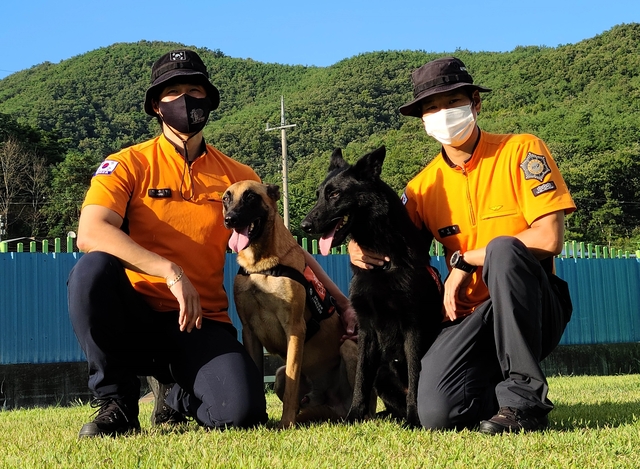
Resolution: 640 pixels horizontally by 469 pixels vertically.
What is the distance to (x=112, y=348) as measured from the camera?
135 inches

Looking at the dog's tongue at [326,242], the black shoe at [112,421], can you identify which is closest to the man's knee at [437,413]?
the dog's tongue at [326,242]

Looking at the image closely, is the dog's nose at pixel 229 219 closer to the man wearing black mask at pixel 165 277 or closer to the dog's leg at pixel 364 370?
the man wearing black mask at pixel 165 277

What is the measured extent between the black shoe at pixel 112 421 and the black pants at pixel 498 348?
56.7 inches

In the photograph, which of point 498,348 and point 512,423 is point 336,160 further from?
point 512,423

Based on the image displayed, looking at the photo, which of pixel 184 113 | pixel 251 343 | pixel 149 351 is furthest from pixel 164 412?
pixel 184 113

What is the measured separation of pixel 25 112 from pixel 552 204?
54725mm

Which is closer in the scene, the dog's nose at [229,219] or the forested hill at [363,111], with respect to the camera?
the dog's nose at [229,219]

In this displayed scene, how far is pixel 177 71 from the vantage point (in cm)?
385

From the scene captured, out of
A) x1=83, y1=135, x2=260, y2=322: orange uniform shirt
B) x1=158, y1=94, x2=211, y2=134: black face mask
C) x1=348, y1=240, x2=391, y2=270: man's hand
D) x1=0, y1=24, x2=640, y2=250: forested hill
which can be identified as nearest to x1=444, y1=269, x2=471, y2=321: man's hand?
x1=348, y1=240, x2=391, y2=270: man's hand

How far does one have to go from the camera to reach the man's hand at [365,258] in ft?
12.1

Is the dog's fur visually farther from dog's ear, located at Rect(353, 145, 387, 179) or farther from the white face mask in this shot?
the white face mask

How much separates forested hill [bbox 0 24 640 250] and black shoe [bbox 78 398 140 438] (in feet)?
93.2

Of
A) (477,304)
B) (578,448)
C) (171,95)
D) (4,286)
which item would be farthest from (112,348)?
(4,286)

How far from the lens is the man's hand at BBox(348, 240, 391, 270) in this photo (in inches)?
146
